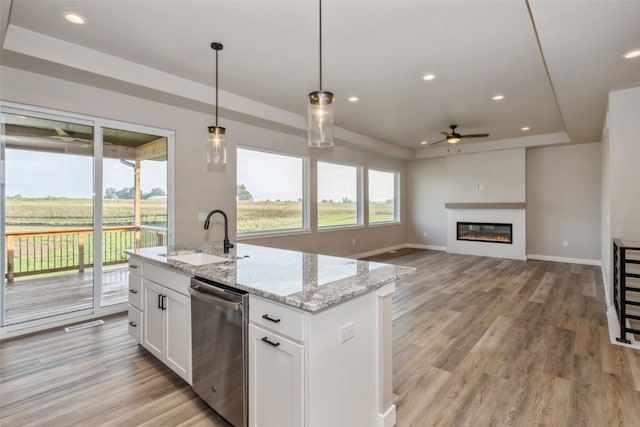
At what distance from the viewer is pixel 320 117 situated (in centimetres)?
221

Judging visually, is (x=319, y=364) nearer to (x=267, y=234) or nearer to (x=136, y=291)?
(x=136, y=291)

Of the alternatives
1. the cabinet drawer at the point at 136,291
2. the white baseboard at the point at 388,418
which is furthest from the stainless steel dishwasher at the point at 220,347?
the cabinet drawer at the point at 136,291

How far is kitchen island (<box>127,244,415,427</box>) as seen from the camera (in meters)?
1.43

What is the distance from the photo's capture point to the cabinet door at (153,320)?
2.40 metres

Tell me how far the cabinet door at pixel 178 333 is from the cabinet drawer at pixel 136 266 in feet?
1.79

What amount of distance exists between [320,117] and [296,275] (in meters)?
1.10

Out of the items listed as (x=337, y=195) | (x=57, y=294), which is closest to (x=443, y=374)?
(x=57, y=294)

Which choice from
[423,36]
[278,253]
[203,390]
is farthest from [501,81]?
[203,390]

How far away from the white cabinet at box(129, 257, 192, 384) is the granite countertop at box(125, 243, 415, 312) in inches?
4.8

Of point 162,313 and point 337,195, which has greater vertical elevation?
point 337,195

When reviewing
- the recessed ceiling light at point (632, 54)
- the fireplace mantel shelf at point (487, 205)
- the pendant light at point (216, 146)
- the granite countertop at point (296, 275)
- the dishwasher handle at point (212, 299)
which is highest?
the recessed ceiling light at point (632, 54)

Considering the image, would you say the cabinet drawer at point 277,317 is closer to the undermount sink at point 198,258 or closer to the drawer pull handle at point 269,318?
the drawer pull handle at point 269,318

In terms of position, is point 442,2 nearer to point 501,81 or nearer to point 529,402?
point 501,81

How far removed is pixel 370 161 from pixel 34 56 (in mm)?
6247
